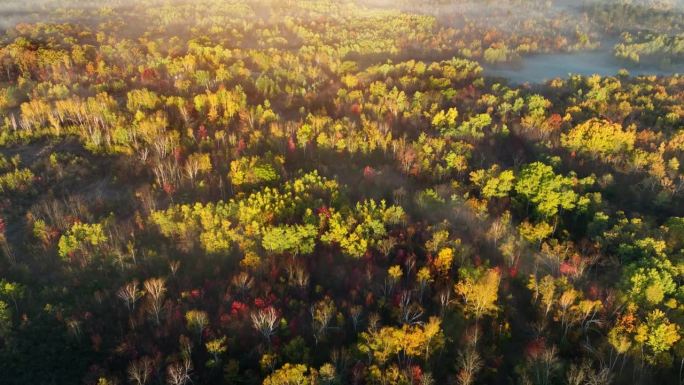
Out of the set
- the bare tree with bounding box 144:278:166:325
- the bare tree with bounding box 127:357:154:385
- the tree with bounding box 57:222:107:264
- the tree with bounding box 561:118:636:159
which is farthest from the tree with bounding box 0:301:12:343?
the tree with bounding box 561:118:636:159

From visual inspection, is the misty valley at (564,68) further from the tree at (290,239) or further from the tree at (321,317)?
the tree at (321,317)

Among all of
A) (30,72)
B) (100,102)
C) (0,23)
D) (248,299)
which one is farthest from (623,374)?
(0,23)

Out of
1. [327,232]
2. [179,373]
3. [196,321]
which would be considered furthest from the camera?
[327,232]

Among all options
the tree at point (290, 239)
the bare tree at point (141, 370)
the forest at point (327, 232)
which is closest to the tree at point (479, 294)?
the forest at point (327, 232)

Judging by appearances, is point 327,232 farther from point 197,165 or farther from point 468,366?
point 197,165

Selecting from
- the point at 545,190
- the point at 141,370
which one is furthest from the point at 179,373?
the point at 545,190

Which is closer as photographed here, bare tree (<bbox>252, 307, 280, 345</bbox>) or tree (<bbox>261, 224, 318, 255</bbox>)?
bare tree (<bbox>252, 307, 280, 345</bbox>)

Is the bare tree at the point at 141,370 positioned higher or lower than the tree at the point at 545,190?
lower

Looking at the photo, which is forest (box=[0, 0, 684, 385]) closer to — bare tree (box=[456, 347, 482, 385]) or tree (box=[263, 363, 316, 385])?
tree (box=[263, 363, 316, 385])

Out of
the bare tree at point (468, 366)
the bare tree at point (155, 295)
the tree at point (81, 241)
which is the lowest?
the bare tree at point (468, 366)

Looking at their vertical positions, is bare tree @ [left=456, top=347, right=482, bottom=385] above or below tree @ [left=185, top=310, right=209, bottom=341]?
below
